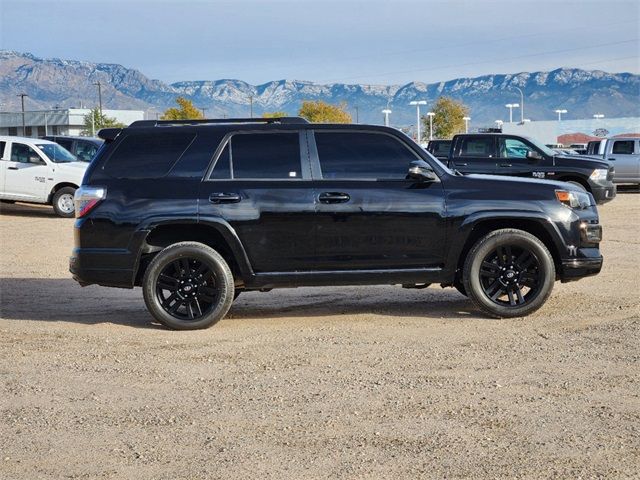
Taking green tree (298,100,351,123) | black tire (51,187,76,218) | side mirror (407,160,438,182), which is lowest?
black tire (51,187,76,218)

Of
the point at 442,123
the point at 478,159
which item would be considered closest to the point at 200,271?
the point at 478,159

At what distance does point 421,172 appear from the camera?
8938 mm

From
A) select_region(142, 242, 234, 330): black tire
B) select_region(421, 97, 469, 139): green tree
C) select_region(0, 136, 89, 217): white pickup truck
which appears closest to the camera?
select_region(142, 242, 234, 330): black tire

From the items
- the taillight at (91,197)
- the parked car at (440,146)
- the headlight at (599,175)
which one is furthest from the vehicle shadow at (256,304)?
the parked car at (440,146)

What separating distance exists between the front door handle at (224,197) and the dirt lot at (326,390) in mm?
1146

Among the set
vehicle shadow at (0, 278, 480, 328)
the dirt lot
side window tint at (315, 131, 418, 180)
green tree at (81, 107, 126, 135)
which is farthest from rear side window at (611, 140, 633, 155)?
green tree at (81, 107, 126, 135)

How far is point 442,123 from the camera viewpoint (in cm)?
13675

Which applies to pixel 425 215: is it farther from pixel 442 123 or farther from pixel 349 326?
pixel 442 123

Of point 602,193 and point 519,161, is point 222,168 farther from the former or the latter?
point 602,193

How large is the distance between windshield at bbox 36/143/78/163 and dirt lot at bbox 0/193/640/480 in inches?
512

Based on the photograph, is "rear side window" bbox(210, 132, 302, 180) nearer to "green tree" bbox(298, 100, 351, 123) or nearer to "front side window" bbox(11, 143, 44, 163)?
"front side window" bbox(11, 143, 44, 163)

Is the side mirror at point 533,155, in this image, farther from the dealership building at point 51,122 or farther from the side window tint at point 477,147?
the dealership building at point 51,122

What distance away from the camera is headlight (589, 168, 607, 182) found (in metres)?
22.4

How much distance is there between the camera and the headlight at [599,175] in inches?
881
